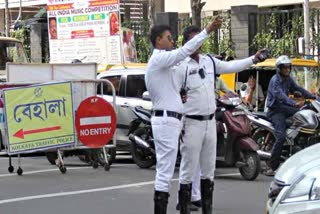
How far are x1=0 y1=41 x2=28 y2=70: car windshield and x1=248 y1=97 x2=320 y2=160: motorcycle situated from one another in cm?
815

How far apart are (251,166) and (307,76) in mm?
3377

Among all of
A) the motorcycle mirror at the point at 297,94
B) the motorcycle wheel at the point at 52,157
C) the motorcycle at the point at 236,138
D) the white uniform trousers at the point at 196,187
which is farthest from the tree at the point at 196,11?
the white uniform trousers at the point at 196,187

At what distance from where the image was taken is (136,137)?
11820 mm

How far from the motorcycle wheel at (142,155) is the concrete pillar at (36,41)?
1498 centimetres

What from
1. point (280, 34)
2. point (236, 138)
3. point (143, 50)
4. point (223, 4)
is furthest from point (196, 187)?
point (223, 4)

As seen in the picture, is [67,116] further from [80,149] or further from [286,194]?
[286,194]

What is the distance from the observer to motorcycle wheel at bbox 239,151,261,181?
33.6ft

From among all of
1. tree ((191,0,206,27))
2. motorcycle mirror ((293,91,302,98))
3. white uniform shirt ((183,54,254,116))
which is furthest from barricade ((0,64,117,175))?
tree ((191,0,206,27))

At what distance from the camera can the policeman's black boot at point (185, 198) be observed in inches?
285

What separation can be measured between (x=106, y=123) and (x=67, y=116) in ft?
2.11

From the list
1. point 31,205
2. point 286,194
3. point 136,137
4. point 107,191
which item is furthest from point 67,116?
point 286,194

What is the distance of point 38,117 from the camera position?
11078 millimetres

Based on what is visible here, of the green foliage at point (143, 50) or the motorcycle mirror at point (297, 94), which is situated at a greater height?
the green foliage at point (143, 50)

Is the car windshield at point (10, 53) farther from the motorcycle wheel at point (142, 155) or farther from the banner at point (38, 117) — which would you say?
the banner at point (38, 117)
